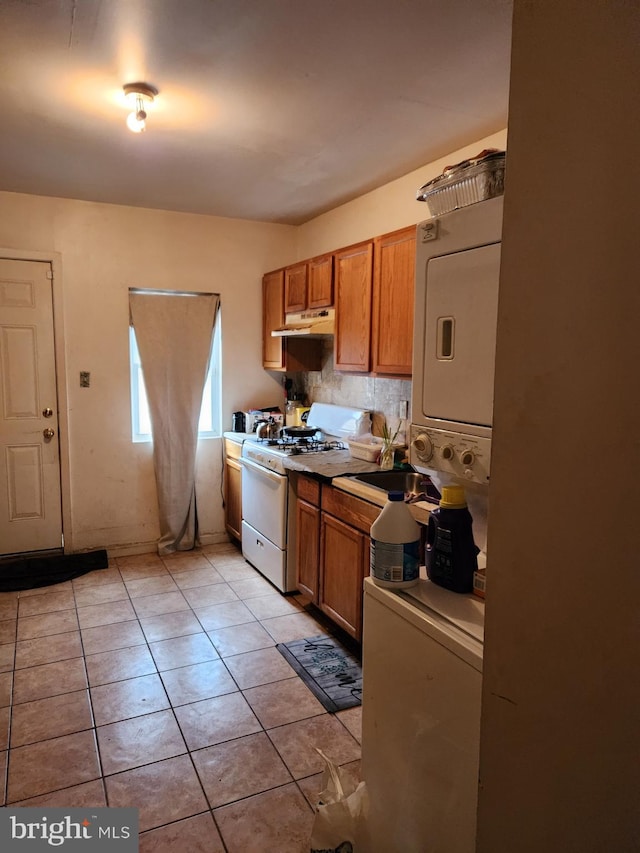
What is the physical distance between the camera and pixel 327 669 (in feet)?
8.91

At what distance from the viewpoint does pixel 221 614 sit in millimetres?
3316

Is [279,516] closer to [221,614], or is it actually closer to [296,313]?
[221,614]

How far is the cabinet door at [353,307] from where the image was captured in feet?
10.3

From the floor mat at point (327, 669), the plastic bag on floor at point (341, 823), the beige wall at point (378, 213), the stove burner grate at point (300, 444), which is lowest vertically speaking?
the floor mat at point (327, 669)

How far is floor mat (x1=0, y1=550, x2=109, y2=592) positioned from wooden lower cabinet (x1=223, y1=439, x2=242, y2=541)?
97cm

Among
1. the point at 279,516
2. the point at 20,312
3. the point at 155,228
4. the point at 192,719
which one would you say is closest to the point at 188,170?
the point at 155,228

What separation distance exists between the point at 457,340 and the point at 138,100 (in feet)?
5.82

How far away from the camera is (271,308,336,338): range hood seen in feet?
11.6

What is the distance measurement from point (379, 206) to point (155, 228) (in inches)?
68.0

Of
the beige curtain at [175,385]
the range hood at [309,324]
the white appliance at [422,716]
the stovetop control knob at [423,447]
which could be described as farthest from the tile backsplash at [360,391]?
the white appliance at [422,716]

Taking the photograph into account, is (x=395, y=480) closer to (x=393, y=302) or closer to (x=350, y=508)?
(x=350, y=508)

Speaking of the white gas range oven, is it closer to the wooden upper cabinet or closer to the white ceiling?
the wooden upper cabinet

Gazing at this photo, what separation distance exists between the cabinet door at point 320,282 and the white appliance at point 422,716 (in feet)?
7.73

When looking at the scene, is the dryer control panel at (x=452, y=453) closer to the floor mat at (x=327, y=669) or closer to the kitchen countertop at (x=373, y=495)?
the kitchen countertop at (x=373, y=495)
